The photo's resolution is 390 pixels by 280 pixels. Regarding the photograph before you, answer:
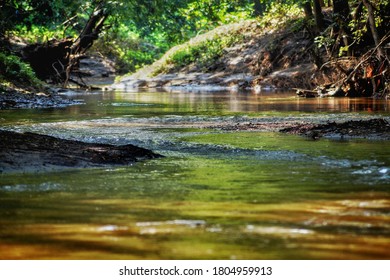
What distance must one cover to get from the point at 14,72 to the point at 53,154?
14.9 m

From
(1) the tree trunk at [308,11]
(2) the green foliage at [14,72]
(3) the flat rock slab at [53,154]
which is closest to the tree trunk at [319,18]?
(1) the tree trunk at [308,11]

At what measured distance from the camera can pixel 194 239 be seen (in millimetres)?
4203

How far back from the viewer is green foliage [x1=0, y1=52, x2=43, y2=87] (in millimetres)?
Result: 21359

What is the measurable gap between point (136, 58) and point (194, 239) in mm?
53022

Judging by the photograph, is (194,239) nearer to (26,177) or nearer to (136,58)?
(26,177)

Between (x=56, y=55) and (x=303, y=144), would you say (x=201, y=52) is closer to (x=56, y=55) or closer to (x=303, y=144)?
(x=56, y=55)

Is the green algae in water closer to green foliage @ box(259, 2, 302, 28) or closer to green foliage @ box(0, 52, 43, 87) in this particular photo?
green foliage @ box(0, 52, 43, 87)

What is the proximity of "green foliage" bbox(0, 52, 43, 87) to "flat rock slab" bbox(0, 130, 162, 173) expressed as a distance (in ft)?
43.8

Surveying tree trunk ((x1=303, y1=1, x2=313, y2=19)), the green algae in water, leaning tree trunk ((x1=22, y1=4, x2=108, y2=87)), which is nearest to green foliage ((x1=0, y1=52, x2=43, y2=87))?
leaning tree trunk ((x1=22, y1=4, x2=108, y2=87))

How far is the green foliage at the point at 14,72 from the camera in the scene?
841 inches

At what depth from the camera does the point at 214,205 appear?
5.21 meters

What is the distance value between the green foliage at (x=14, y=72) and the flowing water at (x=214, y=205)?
12.5m

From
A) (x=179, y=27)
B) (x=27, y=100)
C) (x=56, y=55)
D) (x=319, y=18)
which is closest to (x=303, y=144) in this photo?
(x=27, y=100)

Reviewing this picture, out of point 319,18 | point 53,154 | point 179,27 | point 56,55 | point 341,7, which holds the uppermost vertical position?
point 341,7
